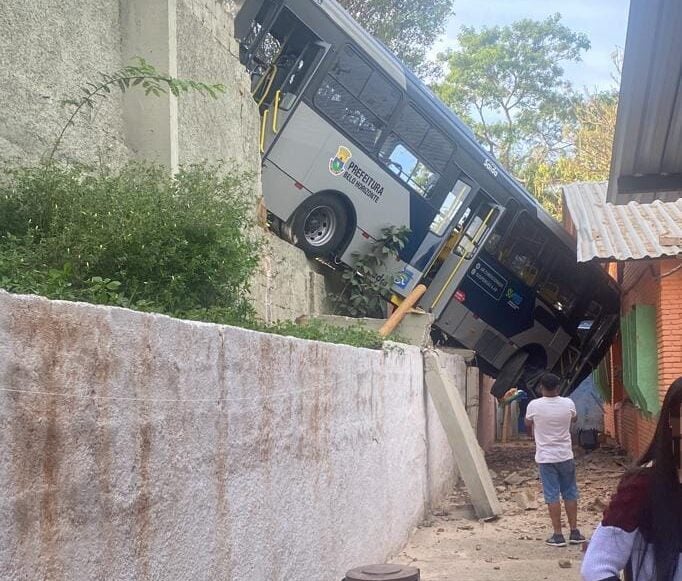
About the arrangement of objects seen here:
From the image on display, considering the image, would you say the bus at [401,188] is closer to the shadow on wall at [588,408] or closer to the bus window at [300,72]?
the bus window at [300,72]

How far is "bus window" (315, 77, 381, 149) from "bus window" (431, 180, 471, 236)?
1.75 m

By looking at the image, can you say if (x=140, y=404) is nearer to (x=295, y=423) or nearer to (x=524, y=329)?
(x=295, y=423)

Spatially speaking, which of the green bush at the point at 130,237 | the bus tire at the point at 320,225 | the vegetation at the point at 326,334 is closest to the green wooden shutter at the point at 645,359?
the bus tire at the point at 320,225

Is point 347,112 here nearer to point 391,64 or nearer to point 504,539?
point 391,64

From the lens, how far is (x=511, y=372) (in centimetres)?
1639

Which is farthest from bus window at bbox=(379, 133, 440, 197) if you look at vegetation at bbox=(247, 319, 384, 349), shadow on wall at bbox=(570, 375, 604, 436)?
shadow on wall at bbox=(570, 375, 604, 436)

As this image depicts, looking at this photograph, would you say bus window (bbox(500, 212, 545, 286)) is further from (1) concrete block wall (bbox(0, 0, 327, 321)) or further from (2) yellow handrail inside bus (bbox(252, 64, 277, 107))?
(1) concrete block wall (bbox(0, 0, 327, 321))

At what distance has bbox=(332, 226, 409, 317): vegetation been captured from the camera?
12703 millimetres

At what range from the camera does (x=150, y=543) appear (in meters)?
2.90

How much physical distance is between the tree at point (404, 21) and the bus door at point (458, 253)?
11.0m

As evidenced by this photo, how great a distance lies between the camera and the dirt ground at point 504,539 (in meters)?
7.14

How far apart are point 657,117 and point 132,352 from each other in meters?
3.73

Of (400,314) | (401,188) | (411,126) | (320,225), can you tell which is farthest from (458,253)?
(400,314)

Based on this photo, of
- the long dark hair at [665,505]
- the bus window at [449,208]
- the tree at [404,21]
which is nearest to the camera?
the long dark hair at [665,505]
